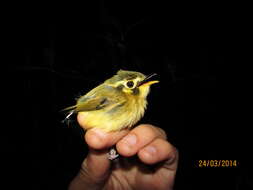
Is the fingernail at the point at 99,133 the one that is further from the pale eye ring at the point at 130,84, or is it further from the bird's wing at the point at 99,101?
the pale eye ring at the point at 130,84

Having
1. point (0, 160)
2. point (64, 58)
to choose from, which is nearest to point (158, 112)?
point (64, 58)

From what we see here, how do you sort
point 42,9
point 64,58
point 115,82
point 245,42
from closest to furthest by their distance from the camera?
point 115,82 → point 42,9 → point 64,58 → point 245,42

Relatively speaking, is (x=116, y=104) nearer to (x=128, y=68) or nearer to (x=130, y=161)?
(x=130, y=161)

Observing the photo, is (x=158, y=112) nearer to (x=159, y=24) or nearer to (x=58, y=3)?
(x=159, y=24)

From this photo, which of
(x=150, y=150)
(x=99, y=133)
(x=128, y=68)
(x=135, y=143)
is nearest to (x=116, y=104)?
(x=99, y=133)

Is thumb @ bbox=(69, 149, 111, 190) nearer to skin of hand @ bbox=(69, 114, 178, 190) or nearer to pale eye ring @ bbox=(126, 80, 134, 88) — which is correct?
skin of hand @ bbox=(69, 114, 178, 190)
